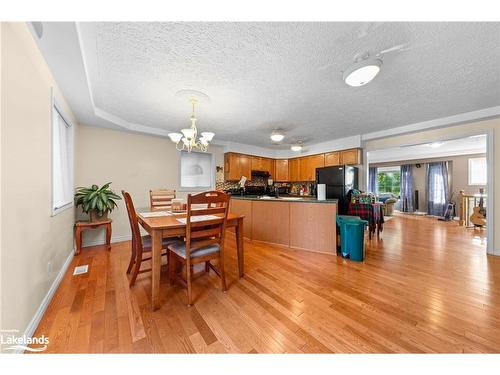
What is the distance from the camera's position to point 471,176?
19.5 feet

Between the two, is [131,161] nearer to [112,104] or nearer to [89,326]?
[112,104]

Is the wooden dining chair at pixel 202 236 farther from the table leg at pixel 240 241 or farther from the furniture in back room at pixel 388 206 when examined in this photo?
the furniture in back room at pixel 388 206

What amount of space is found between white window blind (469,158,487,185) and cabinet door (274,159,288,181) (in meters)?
6.14

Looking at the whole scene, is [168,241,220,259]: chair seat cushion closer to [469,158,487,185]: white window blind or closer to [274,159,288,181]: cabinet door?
[274,159,288,181]: cabinet door

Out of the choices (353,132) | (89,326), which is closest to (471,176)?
(353,132)

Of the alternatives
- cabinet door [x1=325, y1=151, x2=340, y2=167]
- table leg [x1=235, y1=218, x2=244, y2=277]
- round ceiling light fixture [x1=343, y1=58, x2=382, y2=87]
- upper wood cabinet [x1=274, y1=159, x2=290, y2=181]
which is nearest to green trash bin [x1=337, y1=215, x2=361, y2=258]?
table leg [x1=235, y1=218, x2=244, y2=277]

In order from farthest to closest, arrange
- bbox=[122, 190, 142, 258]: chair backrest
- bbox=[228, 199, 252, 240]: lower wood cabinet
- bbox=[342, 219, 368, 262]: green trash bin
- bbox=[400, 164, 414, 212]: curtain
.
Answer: bbox=[400, 164, 414, 212]: curtain → bbox=[228, 199, 252, 240]: lower wood cabinet → bbox=[342, 219, 368, 262]: green trash bin → bbox=[122, 190, 142, 258]: chair backrest

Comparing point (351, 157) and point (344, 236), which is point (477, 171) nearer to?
point (351, 157)

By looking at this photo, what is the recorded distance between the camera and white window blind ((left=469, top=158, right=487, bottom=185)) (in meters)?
5.72

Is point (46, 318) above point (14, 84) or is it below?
below

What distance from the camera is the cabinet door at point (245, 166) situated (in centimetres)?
505

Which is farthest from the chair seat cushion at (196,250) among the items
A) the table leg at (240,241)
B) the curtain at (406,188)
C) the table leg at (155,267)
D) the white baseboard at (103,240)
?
the curtain at (406,188)
